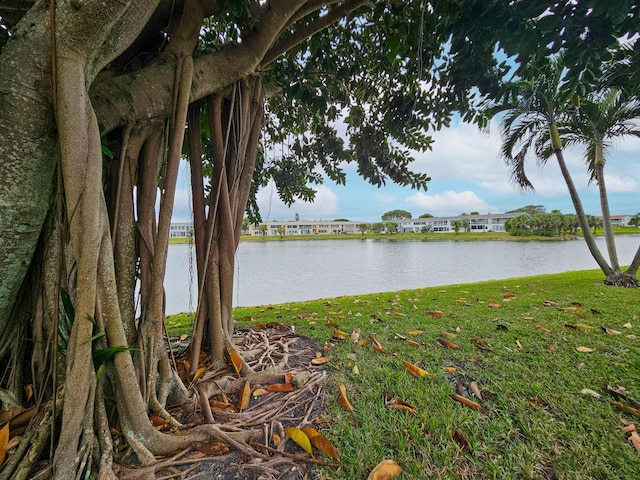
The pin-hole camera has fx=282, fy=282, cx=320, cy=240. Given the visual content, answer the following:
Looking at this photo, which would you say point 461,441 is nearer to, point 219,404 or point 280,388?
point 280,388

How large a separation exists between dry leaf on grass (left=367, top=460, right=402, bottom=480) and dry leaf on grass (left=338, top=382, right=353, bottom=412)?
312 mm

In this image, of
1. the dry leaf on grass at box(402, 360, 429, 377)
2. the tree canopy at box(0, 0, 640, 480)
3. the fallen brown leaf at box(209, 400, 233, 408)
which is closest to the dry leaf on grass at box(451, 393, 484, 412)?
the dry leaf on grass at box(402, 360, 429, 377)

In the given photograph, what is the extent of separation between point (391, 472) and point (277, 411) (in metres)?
0.52

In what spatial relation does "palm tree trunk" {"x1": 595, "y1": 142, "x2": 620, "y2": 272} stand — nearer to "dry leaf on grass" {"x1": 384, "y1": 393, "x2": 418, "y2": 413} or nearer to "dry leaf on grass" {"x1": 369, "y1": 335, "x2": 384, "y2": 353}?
"dry leaf on grass" {"x1": 369, "y1": 335, "x2": 384, "y2": 353}

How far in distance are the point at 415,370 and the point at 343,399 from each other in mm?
484

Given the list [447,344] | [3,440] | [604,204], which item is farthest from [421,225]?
[3,440]

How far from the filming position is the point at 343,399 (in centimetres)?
128

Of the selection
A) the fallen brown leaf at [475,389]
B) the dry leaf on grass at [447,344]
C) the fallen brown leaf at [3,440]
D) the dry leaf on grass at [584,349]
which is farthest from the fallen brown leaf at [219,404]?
the dry leaf on grass at [584,349]

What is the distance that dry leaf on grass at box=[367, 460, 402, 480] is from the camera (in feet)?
2.92

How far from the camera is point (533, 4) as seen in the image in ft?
4.25

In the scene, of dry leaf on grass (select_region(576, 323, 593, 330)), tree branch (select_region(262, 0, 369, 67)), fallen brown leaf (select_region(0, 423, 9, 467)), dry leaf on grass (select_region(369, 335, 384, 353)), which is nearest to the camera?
→ fallen brown leaf (select_region(0, 423, 9, 467))

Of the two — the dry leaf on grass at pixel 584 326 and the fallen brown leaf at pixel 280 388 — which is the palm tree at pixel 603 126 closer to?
the dry leaf on grass at pixel 584 326

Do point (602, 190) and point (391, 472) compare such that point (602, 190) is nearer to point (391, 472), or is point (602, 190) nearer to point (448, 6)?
point (448, 6)

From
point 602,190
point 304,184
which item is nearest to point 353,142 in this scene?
point 304,184
